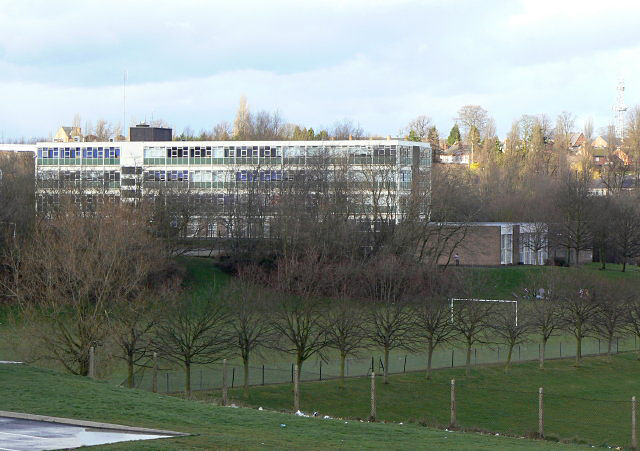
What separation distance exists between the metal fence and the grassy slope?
1200cm

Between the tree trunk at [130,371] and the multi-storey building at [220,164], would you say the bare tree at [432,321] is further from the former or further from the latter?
the multi-storey building at [220,164]

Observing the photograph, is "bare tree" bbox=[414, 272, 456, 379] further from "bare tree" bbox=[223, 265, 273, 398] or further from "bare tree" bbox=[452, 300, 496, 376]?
"bare tree" bbox=[223, 265, 273, 398]

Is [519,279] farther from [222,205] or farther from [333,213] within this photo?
[222,205]

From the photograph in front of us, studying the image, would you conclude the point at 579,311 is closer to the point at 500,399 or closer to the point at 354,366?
the point at 354,366

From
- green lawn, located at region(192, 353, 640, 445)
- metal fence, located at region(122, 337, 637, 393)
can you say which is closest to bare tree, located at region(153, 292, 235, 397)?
metal fence, located at region(122, 337, 637, 393)

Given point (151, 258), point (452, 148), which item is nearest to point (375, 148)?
point (151, 258)

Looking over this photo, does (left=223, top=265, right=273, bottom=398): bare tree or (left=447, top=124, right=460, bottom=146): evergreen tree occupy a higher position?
(left=447, top=124, right=460, bottom=146): evergreen tree

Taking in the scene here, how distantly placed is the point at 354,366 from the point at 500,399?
34.0ft

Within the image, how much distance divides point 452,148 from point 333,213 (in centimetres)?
10746

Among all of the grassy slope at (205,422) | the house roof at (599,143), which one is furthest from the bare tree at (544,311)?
the house roof at (599,143)

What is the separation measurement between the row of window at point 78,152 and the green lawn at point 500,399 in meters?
53.4

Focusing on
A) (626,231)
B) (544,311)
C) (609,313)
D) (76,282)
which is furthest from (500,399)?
(626,231)

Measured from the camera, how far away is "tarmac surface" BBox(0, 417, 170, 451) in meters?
17.0

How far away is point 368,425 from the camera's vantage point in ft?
81.7
